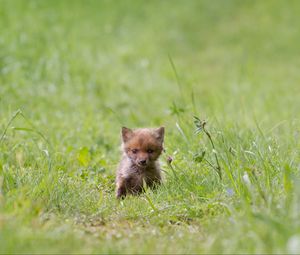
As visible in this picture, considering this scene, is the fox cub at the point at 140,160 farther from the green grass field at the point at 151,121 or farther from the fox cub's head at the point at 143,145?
the green grass field at the point at 151,121

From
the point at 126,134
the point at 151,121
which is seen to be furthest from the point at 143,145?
the point at 151,121

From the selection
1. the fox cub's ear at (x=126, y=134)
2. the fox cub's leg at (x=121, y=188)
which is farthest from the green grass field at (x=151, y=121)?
the fox cub's ear at (x=126, y=134)

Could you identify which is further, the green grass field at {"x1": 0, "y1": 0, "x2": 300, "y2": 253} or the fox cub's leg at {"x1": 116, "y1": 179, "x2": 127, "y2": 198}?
the fox cub's leg at {"x1": 116, "y1": 179, "x2": 127, "y2": 198}

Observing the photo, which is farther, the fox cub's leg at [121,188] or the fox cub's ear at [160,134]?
the fox cub's ear at [160,134]

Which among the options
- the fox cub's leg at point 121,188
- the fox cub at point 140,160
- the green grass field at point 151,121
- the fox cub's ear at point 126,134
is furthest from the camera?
the fox cub's ear at point 126,134

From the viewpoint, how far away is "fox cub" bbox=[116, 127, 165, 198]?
7.23 metres

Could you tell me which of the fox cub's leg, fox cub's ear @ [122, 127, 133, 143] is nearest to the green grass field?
the fox cub's leg

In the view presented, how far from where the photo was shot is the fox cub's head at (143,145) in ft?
23.8

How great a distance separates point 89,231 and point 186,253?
33.8 inches

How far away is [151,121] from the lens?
36.6ft

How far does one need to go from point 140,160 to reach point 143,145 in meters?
0.20

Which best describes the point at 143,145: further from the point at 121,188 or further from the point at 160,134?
the point at 121,188

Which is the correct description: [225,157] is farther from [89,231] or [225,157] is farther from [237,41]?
[237,41]

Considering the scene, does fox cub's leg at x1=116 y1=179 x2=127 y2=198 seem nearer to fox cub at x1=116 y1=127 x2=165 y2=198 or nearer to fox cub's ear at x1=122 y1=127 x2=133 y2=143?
fox cub at x1=116 y1=127 x2=165 y2=198
